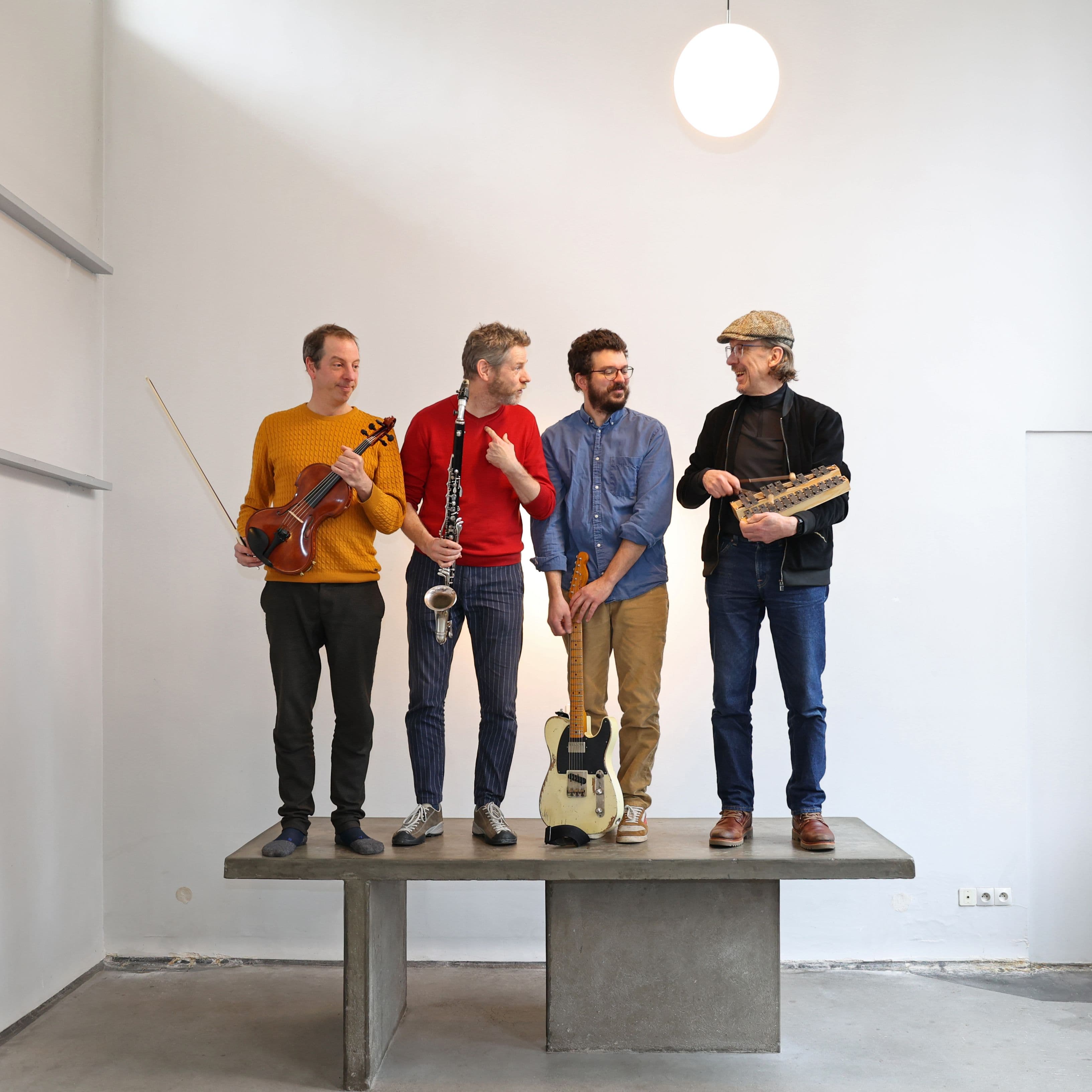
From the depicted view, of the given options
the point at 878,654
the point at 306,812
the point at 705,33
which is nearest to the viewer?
the point at 306,812

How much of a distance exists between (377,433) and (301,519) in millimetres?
343

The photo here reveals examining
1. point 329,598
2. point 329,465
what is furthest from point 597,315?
point 329,598

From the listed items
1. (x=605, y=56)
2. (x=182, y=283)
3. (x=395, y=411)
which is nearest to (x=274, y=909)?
(x=395, y=411)

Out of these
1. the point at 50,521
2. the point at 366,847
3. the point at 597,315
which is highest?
the point at 597,315

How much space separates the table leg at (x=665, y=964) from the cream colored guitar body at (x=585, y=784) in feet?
0.79

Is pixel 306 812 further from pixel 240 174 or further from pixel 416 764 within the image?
pixel 240 174

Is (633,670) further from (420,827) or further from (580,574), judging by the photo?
(420,827)

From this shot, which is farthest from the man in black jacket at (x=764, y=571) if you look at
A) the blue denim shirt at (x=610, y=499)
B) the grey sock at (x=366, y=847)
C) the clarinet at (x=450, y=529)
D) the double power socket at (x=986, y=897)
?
the double power socket at (x=986, y=897)

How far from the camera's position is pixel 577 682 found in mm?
3275

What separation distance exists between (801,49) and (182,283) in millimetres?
2762

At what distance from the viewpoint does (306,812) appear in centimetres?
328

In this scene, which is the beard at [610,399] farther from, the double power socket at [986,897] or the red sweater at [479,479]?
the double power socket at [986,897]

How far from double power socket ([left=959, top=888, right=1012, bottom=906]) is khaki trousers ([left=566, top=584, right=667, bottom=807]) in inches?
68.7

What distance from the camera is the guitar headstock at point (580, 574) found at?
3301 millimetres
